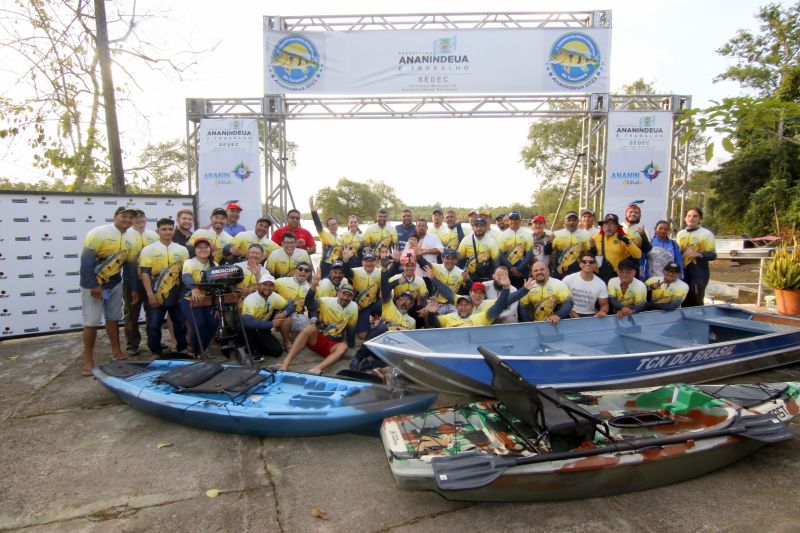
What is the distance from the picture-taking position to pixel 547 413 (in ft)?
9.75

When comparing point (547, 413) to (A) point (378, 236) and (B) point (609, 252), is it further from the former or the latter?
(A) point (378, 236)

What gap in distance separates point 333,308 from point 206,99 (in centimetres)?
585

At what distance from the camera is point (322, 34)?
8648 millimetres

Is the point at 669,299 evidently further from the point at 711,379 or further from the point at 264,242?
the point at 264,242

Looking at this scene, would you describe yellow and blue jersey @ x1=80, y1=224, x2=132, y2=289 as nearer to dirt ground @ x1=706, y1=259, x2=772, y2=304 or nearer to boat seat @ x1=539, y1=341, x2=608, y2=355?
boat seat @ x1=539, y1=341, x2=608, y2=355

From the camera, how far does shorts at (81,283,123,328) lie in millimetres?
4977

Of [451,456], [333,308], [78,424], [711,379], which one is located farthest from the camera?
[333,308]

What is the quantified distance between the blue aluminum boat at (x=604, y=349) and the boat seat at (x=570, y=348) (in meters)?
0.01

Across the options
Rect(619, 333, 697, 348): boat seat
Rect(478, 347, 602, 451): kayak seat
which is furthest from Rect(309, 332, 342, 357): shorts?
Rect(619, 333, 697, 348): boat seat

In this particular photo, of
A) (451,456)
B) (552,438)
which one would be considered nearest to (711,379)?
(552,438)

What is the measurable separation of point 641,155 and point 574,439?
7711mm

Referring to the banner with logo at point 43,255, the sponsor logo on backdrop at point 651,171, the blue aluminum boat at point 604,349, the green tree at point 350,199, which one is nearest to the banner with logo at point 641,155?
the sponsor logo on backdrop at point 651,171

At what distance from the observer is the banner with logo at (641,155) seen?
8820 mm

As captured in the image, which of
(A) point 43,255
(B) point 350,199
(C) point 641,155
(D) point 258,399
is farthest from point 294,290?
(B) point 350,199
